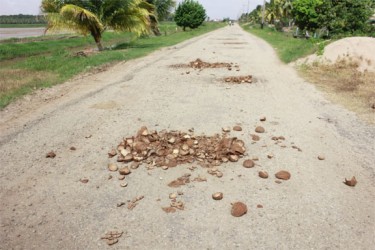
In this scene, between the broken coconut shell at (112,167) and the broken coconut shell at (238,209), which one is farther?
the broken coconut shell at (112,167)

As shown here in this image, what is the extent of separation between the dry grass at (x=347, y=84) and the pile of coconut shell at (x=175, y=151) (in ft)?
11.5

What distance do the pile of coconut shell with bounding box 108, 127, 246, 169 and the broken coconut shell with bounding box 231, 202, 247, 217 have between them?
3.51 feet

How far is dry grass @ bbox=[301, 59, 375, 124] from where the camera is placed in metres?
7.31

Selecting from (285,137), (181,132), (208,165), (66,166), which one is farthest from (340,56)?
(66,166)

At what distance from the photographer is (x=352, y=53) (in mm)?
12266

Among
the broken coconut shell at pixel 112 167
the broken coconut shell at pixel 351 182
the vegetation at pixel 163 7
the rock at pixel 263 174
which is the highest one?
the vegetation at pixel 163 7

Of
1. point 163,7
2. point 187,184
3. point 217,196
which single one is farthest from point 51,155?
point 163,7

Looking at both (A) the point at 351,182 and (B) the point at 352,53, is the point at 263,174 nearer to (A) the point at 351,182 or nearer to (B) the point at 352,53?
(A) the point at 351,182

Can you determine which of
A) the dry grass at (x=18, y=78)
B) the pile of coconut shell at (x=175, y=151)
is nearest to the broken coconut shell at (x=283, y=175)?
the pile of coconut shell at (x=175, y=151)

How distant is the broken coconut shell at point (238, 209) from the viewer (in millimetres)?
3500

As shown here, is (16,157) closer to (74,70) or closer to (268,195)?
(268,195)

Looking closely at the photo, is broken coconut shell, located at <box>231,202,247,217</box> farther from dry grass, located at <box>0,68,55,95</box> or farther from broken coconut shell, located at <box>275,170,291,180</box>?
dry grass, located at <box>0,68,55,95</box>

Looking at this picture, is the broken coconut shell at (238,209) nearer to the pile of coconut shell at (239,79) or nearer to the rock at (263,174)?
the rock at (263,174)

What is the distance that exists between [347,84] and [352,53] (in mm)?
3659
